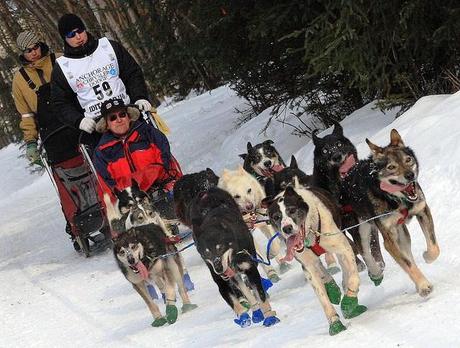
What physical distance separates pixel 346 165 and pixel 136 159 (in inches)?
101

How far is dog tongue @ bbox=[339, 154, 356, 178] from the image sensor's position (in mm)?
5720

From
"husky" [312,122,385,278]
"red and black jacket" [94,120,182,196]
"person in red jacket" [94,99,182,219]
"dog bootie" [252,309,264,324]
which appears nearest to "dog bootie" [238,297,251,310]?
"dog bootie" [252,309,264,324]

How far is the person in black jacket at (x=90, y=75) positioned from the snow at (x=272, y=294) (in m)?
1.66

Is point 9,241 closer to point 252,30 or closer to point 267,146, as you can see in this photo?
point 252,30

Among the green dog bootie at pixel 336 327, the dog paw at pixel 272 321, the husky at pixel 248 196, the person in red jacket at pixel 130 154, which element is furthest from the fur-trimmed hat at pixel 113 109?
the green dog bootie at pixel 336 327

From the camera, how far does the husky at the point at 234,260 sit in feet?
17.2

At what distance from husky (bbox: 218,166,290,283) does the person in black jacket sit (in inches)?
73.7

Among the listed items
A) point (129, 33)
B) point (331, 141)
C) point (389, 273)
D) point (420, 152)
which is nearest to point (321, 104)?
point (129, 33)

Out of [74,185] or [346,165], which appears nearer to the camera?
[346,165]

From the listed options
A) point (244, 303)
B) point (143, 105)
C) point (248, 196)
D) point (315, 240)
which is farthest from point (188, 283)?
point (315, 240)

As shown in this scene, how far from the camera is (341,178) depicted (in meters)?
5.65

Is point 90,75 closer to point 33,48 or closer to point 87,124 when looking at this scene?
point 87,124

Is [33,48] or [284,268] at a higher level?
[33,48]

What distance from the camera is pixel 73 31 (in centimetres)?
828
